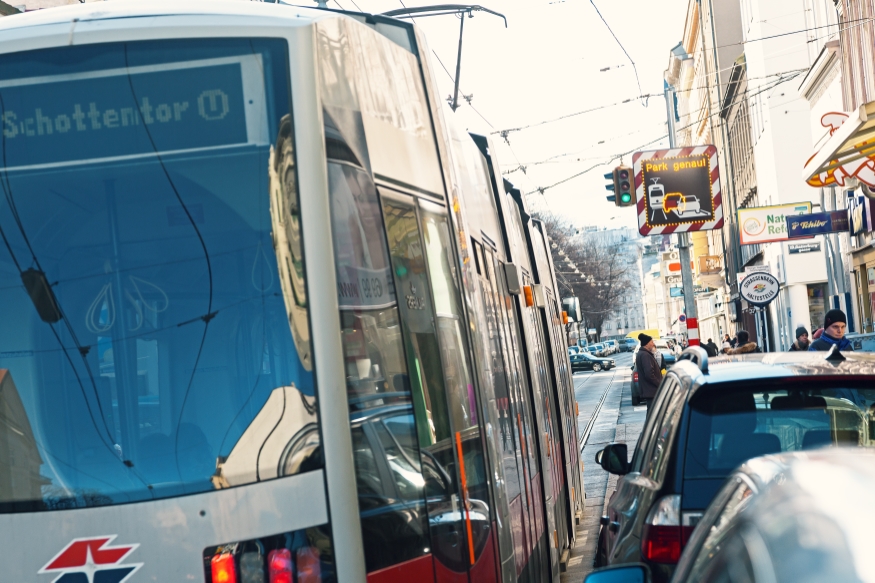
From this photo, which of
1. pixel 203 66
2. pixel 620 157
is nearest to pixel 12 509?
pixel 203 66

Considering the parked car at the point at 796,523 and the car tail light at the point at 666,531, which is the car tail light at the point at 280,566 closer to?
the parked car at the point at 796,523

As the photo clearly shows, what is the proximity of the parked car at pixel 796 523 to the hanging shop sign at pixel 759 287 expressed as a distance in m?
17.8

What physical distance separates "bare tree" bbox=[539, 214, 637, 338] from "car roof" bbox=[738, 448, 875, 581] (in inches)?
3357

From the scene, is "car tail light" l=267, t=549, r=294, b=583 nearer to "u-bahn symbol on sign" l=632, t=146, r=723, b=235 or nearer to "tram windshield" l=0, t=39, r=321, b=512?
"tram windshield" l=0, t=39, r=321, b=512

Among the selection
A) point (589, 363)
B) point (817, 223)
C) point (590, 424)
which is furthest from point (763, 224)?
point (589, 363)

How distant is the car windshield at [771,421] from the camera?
4.51 metres

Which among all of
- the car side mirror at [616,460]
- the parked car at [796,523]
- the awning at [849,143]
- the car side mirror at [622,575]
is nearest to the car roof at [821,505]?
the parked car at [796,523]

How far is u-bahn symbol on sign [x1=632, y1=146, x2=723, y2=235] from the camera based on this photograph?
20.1 m

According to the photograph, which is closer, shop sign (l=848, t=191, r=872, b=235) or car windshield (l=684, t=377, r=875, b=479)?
car windshield (l=684, t=377, r=875, b=479)

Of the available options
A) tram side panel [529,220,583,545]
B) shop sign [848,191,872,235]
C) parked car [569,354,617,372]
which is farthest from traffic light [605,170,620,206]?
parked car [569,354,617,372]

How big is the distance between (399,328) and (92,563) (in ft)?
4.32

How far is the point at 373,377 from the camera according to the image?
3.86m

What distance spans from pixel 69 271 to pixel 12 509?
804 millimetres

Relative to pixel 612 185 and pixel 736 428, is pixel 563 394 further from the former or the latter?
pixel 612 185
